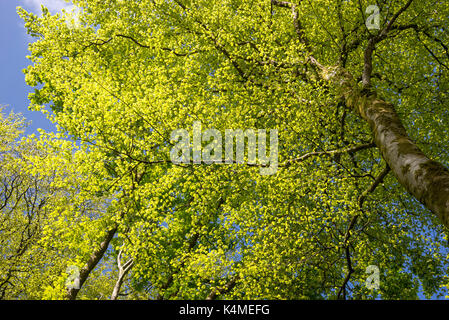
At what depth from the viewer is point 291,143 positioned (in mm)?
11336

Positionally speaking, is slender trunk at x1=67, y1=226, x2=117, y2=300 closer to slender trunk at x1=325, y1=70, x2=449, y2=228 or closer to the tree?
the tree

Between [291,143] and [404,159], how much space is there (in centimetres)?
579

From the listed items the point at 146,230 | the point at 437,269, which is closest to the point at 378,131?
the point at 437,269

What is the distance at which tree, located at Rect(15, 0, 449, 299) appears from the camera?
31.3ft

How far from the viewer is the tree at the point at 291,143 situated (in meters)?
9.54

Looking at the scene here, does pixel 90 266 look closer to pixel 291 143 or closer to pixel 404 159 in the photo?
pixel 291 143

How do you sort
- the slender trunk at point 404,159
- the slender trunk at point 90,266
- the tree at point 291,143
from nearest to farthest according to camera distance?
the slender trunk at point 404,159 → the tree at point 291,143 → the slender trunk at point 90,266

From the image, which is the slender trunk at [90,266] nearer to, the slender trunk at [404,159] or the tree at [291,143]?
the tree at [291,143]

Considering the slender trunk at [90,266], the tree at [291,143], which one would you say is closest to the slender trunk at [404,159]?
the tree at [291,143]

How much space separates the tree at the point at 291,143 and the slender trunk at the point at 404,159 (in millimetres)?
45

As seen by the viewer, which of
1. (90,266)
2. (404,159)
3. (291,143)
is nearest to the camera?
(404,159)

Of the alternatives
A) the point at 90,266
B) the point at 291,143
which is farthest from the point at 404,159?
the point at 90,266

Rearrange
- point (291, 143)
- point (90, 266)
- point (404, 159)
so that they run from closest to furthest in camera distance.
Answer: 1. point (404, 159)
2. point (291, 143)
3. point (90, 266)

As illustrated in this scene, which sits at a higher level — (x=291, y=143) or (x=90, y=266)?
(x=291, y=143)
